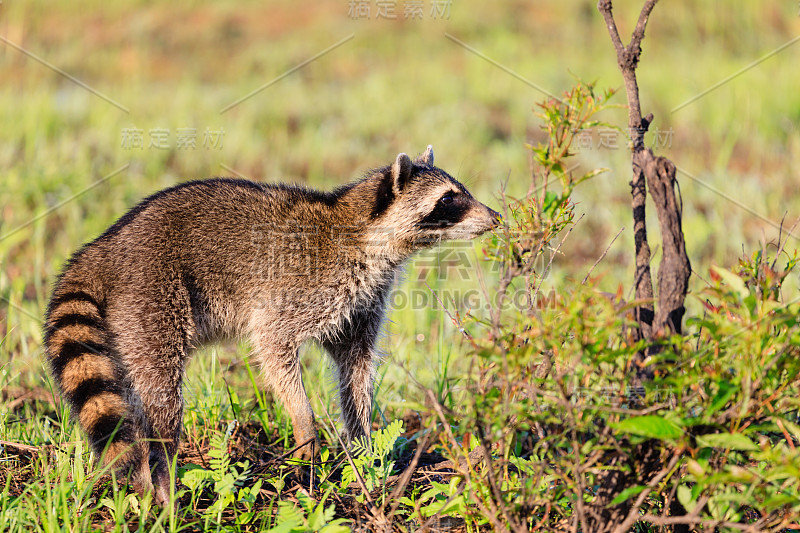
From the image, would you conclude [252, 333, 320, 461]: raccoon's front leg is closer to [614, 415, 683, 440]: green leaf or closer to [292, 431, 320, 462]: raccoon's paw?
[292, 431, 320, 462]: raccoon's paw

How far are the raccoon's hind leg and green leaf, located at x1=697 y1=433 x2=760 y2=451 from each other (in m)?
2.23

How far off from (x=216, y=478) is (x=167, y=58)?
39.4ft

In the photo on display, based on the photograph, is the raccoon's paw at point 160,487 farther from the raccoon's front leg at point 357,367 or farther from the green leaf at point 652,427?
the green leaf at point 652,427

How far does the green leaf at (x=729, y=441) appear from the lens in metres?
2.06

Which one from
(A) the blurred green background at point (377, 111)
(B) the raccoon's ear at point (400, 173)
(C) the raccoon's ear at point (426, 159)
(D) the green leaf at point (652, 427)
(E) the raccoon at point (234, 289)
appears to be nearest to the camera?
(D) the green leaf at point (652, 427)

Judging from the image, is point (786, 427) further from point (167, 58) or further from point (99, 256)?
point (167, 58)

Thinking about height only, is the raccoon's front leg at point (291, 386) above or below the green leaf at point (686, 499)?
below

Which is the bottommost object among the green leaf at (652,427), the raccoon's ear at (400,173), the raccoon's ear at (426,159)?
the green leaf at (652,427)

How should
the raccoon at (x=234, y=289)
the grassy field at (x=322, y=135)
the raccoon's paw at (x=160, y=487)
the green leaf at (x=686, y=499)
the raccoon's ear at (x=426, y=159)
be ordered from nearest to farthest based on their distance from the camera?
1. the green leaf at (x=686, y=499)
2. the raccoon's paw at (x=160, y=487)
3. the raccoon at (x=234, y=289)
4. the grassy field at (x=322, y=135)
5. the raccoon's ear at (x=426, y=159)

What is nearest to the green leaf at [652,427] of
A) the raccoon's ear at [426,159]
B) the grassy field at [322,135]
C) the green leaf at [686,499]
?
the green leaf at [686,499]

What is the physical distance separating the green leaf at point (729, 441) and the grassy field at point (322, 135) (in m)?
0.63

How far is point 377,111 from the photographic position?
10.3m

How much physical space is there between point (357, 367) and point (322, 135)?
19.4ft

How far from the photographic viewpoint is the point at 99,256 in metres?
3.78
